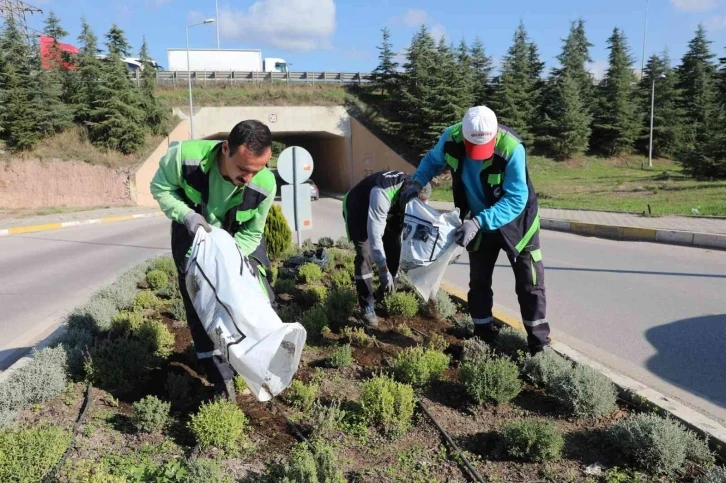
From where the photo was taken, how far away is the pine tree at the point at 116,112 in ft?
86.7

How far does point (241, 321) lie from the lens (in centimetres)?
290

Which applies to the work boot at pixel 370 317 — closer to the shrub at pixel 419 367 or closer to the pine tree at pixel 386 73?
the shrub at pixel 419 367

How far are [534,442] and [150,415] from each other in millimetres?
2116

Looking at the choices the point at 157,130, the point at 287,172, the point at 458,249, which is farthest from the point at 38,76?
the point at 458,249

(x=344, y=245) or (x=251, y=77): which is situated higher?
(x=251, y=77)

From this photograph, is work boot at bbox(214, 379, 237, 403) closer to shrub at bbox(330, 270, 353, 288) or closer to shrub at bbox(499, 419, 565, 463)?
shrub at bbox(499, 419, 565, 463)

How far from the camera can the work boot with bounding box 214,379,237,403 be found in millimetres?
3518

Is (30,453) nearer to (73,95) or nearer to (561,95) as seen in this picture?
(73,95)

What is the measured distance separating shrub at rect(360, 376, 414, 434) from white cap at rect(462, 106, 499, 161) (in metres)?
1.66

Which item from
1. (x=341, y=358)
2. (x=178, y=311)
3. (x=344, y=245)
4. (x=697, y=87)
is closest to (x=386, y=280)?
(x=341, y=358)

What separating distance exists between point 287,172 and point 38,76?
2267 cm

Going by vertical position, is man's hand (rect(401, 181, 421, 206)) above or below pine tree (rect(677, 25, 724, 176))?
below

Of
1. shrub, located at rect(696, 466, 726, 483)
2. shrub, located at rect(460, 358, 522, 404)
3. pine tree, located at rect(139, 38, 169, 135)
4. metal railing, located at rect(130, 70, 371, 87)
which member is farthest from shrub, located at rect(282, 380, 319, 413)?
metal railing, located at rect(130, 70, 371, 87)

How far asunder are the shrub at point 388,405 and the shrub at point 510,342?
127 cm
